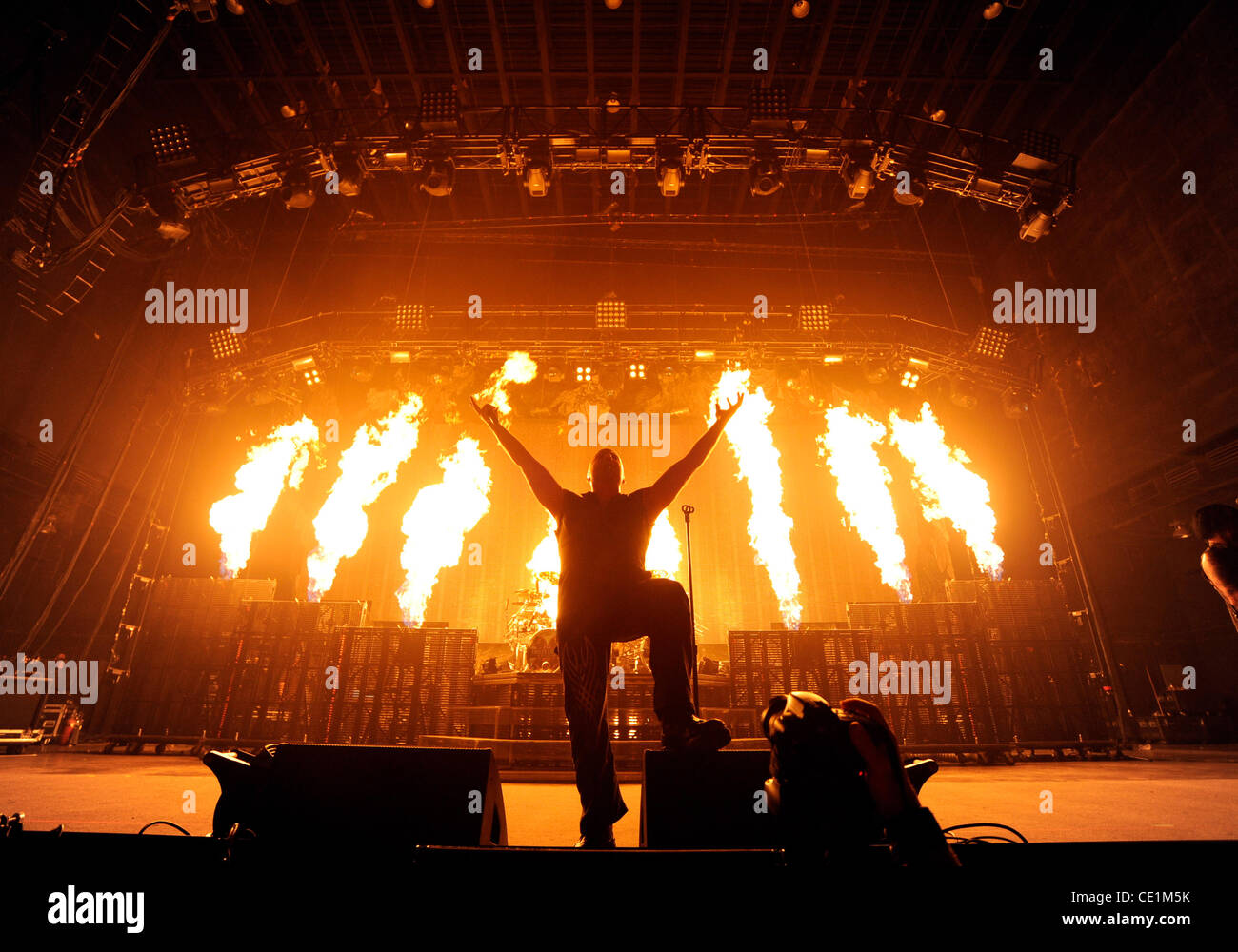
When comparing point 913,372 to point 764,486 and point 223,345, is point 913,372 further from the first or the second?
point 223,345

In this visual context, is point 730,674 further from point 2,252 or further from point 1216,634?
point 2,252

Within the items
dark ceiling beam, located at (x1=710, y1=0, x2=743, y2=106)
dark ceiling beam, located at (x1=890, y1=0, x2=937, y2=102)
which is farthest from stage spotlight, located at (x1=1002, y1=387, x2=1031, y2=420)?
dark ceiling beam, located at (x1=710, y1=0, x2=743, y2=106)

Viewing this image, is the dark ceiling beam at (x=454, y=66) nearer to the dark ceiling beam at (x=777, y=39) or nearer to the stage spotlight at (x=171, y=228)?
the stage spotlight at (x=171, y=228)

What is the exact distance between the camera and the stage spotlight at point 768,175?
9.00 meters

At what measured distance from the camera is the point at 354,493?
13.7m

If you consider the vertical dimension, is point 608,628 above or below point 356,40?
below

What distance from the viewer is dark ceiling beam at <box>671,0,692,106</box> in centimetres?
962

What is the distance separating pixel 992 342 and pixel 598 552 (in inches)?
503

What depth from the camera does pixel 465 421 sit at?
49.7ft

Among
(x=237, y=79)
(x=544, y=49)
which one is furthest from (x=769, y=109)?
(x=237, y=79)

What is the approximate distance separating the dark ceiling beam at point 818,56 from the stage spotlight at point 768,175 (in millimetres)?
2966

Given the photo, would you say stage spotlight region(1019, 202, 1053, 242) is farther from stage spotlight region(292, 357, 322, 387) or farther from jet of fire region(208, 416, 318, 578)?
jet of fire region(208, 416, 318, 578)

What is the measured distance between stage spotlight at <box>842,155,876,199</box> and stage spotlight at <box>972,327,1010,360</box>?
486 cm
